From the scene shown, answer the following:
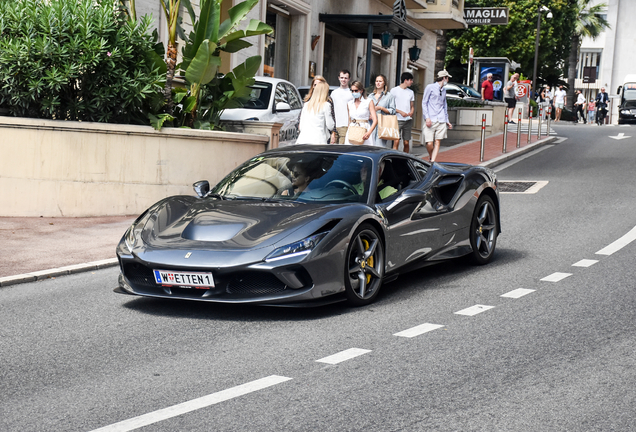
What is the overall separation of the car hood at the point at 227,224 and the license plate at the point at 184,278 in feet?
0.70

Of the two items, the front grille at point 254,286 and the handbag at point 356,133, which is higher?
the handbag at point 356,133

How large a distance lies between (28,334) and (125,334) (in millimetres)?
675

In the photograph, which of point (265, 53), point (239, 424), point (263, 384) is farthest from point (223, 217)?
point (265, 53)

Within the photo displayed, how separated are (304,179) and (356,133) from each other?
643 cm

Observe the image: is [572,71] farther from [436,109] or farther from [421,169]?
[421,169]

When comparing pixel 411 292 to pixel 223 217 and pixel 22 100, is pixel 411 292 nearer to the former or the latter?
pixel 223 217

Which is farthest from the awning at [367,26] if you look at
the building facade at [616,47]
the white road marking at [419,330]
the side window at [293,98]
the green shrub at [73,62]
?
the building facade at [616,47]

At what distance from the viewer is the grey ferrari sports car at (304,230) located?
607 centimetres

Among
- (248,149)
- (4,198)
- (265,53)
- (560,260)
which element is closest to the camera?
(560,260)

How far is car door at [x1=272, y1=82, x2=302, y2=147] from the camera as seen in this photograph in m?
15.6

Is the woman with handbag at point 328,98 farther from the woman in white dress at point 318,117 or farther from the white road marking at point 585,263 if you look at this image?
the white road marking at point 585,263

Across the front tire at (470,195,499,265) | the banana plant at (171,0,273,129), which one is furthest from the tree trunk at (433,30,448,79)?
the front tire at (470,195,499,265)

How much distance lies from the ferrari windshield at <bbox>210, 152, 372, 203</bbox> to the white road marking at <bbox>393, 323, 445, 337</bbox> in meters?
1.33

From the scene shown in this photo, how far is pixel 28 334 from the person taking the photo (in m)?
Result: 5.91
